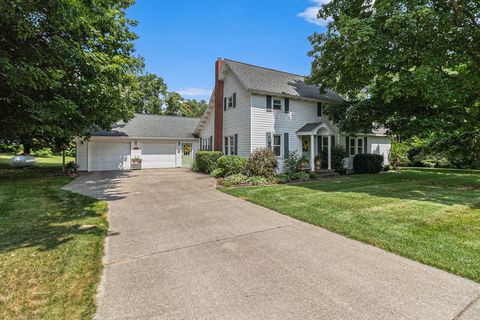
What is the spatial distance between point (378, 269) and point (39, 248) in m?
6.01

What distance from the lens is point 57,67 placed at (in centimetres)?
974

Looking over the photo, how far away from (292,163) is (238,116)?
4577 millimetres

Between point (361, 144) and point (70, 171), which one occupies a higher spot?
point (361, 144)

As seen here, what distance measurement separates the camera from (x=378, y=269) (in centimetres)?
378

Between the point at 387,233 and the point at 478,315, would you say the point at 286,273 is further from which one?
the point at 387,233

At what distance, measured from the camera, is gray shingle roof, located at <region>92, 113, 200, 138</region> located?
20.3m

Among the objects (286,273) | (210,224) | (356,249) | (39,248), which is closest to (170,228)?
(210,224)

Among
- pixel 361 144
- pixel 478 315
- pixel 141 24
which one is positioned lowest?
pixel 478 315

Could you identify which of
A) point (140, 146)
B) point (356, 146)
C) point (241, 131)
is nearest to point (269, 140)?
point (241, 131)

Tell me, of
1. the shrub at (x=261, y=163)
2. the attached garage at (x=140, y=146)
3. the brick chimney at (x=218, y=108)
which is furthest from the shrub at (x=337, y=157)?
the attached garage at (x=140, y=146)

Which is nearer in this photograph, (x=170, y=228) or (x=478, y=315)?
(x=478, y=315)

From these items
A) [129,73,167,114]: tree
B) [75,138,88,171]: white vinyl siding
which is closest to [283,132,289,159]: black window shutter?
[75,138,88,171]: white vinyl siding

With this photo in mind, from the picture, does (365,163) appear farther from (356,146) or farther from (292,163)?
(292,163)

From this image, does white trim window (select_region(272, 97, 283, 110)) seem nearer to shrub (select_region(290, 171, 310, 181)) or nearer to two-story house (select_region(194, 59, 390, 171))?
two-story house (select_region(194, 59, 390, 171))
